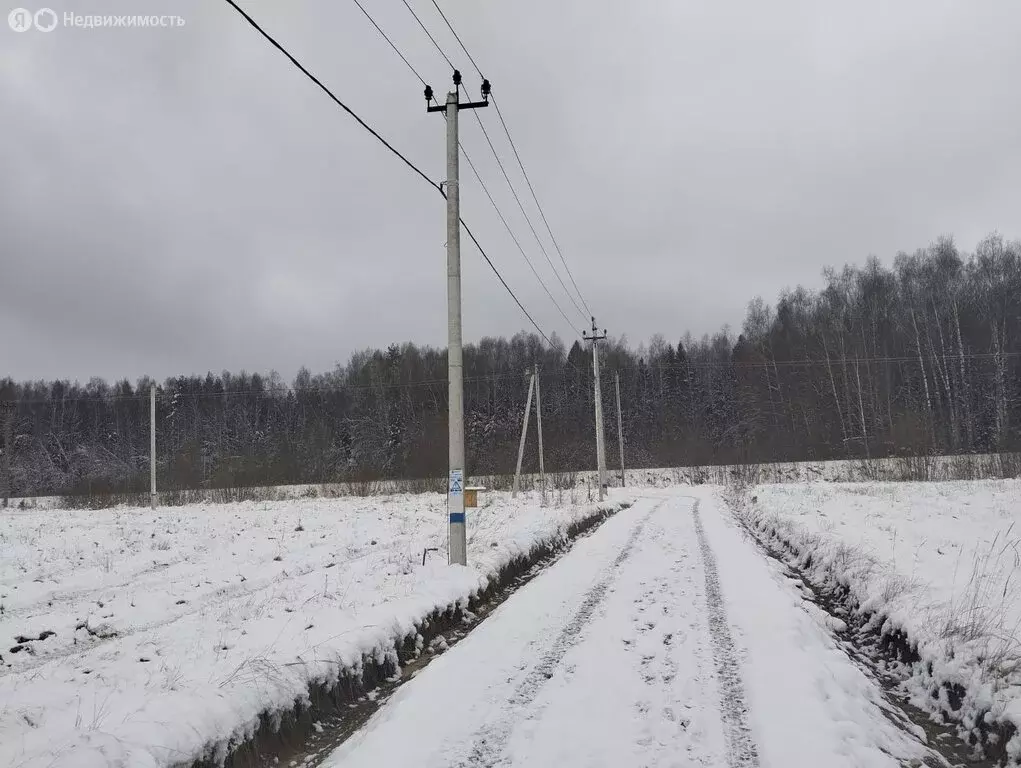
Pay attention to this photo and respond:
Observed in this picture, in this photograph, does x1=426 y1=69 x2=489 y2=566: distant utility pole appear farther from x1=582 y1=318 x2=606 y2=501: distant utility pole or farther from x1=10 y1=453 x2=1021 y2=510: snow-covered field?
x1=10 y1=453 x2=1021 y2=510: snow-covered field

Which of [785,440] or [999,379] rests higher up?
[999,379]

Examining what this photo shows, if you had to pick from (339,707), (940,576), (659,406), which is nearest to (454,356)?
(339,707)

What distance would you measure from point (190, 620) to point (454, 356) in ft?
17.4

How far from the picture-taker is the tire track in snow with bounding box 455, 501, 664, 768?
12.8 ft

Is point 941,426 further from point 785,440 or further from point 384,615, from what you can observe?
point 384,615

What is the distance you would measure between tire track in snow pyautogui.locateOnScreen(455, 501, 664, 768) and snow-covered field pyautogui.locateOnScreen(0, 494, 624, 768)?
152 cm

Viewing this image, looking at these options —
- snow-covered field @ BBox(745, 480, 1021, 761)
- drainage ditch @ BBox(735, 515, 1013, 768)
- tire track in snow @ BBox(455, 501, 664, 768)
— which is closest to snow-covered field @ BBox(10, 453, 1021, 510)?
snow-covered field @ BBox(745, 480, 1021, 761)

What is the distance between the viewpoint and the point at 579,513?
19688mm

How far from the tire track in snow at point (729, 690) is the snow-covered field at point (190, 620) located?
3098 mm

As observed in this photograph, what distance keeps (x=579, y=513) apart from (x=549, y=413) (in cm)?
4830

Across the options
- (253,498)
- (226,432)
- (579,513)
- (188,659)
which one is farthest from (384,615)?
(226,432)

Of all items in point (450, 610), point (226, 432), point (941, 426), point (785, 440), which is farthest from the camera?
point (226, 432)

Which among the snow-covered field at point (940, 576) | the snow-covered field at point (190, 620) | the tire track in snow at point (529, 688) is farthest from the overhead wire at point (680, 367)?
the tire track in snow at point (529, 688)

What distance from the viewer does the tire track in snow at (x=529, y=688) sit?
391 cm
